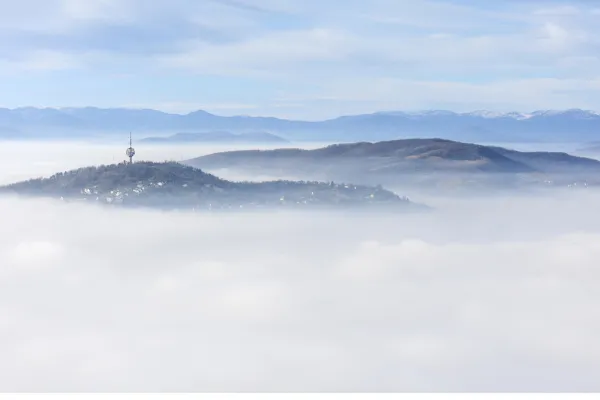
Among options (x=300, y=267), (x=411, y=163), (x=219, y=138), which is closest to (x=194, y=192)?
(x=219, y=138)

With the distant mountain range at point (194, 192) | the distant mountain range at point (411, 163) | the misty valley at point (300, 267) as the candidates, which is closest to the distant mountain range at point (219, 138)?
the misty valley at point (300, 267)

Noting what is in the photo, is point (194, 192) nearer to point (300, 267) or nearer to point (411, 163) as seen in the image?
point (411, 163)

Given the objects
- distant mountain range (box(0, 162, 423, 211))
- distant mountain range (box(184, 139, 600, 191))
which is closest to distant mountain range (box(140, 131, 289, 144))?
distant mountain range (box(184, 139, 600, 191))

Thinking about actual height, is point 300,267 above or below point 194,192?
below

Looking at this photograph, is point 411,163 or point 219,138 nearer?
point 219,138

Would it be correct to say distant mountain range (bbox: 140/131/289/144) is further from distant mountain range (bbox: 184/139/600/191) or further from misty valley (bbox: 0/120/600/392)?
distant mountain range (bbox: 184/139/600/191)

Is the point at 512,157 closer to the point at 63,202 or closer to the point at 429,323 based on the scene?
the point at 429,323

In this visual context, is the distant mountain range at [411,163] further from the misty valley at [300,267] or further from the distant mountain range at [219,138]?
the distant mountain range at [219,138]
